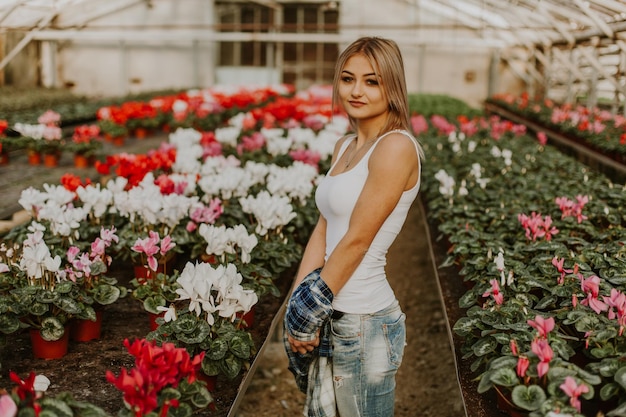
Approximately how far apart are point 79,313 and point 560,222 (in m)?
2.51

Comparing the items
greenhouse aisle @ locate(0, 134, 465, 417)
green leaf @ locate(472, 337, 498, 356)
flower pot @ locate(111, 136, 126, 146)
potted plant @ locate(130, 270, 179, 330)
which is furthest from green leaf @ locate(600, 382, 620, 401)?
flower pot @ locate(111, 136, 126, 146)

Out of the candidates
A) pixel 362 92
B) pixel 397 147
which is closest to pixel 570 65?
pixel 362 92

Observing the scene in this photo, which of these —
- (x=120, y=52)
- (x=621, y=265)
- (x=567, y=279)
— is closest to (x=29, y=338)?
(x=567, y=279)

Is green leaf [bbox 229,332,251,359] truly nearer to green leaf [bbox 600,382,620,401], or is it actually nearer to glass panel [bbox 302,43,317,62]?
green leaf [bbox 600,382,620,401]

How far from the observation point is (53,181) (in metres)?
5.60

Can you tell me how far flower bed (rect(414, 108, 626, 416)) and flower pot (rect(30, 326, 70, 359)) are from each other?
144 cm

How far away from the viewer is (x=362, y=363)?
6.30 feet

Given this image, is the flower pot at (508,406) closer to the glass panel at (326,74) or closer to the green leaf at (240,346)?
the green leaf at (240,346)

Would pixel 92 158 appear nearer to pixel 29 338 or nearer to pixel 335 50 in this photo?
pixel 29 338

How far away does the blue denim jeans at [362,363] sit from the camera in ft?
6.31

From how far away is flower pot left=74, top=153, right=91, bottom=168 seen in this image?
6.33m

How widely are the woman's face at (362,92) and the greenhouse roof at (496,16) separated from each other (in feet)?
24.4

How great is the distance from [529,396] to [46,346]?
171 centimetres

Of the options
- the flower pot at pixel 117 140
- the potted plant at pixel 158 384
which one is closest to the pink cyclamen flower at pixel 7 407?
the potted plant at pixel 158 384
